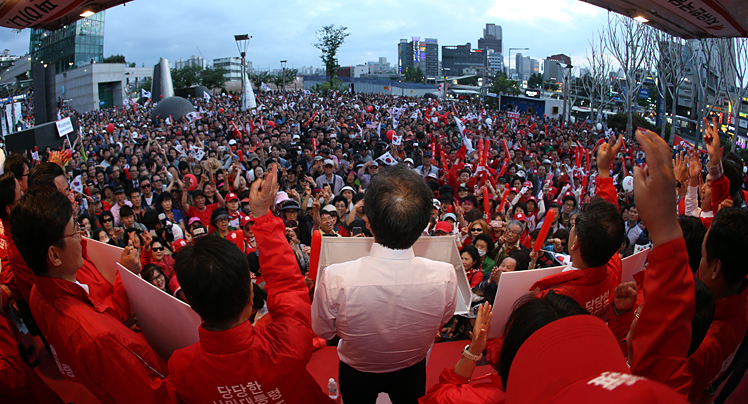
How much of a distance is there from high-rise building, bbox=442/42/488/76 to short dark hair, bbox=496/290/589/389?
14567 centimetres

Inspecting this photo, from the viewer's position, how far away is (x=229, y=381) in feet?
5.06

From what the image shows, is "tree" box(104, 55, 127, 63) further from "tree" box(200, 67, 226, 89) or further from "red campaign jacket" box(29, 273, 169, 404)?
"red campaign jacket" box(29, 273, 169, 404)

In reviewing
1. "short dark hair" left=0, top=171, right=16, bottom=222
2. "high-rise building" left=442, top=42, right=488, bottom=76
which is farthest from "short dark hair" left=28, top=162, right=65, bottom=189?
"high-rise building" left=442, top=42, right=488, bottom=76

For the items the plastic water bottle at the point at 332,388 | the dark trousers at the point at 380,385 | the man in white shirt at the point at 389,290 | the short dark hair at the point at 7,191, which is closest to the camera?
the man in white shirt at the point at 389,290

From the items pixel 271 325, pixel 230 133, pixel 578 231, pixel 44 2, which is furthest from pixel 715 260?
pixel 230 133

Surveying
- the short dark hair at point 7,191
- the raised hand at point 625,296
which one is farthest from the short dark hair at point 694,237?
the short dark hair at point 7,191

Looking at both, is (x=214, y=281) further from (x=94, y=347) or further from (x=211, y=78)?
(x=211, y=78)

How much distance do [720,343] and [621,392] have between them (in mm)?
1613

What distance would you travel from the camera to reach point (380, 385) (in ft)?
6.20

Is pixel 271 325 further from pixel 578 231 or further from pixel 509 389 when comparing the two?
pixel 578 231

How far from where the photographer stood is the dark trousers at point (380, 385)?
1888 millimetres

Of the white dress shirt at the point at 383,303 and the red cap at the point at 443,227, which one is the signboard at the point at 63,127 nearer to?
the red cap at the point at 443,227

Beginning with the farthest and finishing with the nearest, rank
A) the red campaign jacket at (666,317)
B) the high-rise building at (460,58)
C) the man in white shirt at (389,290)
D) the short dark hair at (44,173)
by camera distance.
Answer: the high-rise building at (460,58)
the short dark hair at (44,173)
the man in white shirt at (389,290)
the red campaign jacket at (666,317)

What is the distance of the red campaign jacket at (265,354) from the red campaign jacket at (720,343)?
5.10 feet
